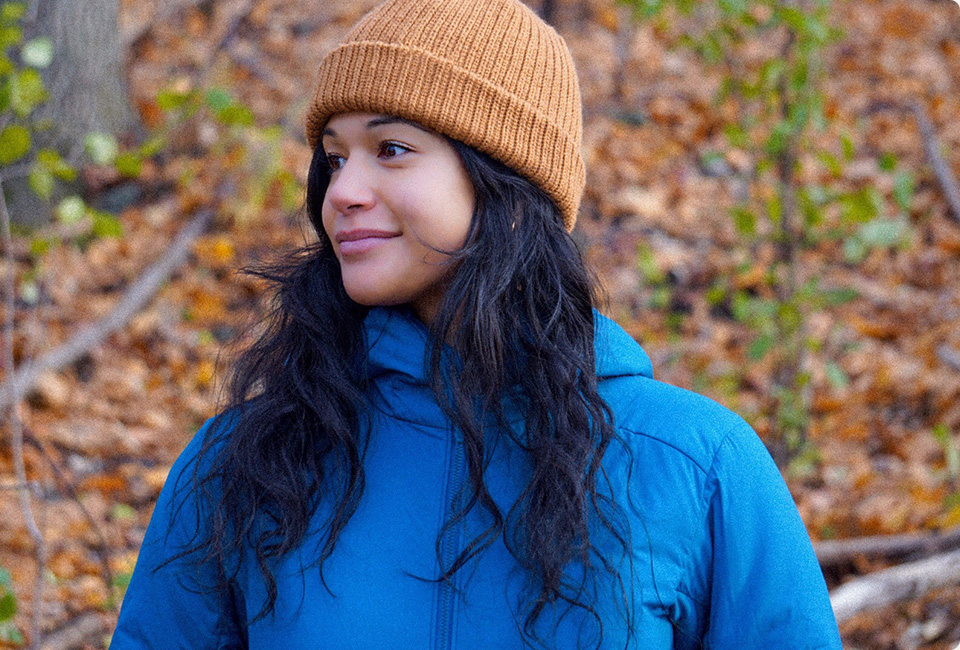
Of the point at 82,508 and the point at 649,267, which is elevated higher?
the point at 649,267

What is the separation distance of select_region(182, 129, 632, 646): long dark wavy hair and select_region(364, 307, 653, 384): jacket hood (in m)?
0.03

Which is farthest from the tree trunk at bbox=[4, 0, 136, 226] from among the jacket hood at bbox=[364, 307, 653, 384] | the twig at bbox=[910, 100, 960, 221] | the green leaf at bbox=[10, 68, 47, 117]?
the twig at bbox=[910, 100, 960, 221]

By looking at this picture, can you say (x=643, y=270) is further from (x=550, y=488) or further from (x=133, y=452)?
(x=550, y=488)

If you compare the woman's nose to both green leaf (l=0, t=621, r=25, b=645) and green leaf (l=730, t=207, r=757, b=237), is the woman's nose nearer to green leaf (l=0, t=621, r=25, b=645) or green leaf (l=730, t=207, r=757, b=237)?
green leaf (l=0, t=621, r=25, b=645)

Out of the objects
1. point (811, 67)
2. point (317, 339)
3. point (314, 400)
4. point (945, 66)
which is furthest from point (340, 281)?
point (945, 66)

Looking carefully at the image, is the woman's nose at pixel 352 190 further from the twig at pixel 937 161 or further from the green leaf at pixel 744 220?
the twig at pixel 937 161

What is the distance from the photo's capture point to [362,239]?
1665mm

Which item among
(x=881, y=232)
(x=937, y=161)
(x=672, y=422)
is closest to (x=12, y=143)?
(x=672, y=422)

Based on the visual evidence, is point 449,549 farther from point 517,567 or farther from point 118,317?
point 118,317

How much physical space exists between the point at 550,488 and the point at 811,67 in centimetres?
249

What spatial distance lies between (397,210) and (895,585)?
86.4 inches

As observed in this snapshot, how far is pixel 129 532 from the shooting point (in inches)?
136

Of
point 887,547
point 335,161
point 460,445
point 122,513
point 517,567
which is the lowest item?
point 122,513

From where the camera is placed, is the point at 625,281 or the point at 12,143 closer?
the point at 12,143
